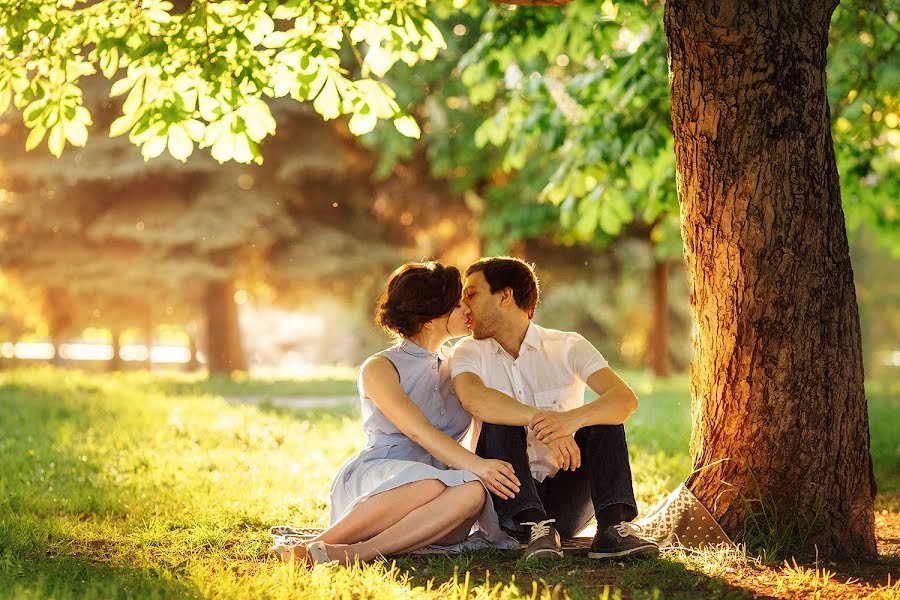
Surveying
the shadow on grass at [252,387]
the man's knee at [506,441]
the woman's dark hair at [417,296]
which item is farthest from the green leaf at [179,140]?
the shadow on grass at [252,387]

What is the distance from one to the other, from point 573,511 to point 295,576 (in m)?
1.49

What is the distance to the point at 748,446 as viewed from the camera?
470 centimetres

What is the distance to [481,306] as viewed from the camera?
4961 millimetres

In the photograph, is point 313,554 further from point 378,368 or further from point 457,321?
point 457,321

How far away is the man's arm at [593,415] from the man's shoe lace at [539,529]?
1.29ft

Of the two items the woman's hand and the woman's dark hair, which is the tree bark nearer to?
the woman's dark hair

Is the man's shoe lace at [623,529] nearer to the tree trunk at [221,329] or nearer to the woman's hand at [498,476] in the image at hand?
the woman's hand at [498,476]

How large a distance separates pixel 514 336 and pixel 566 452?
710 millimetres

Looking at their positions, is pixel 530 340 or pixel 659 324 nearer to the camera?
pixel 530 340

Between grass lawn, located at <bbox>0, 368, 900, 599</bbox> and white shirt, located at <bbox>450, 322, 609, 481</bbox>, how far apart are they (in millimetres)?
768

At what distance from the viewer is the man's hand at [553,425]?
14.7 ft

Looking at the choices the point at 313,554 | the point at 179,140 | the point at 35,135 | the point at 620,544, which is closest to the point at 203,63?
the point at 179,140

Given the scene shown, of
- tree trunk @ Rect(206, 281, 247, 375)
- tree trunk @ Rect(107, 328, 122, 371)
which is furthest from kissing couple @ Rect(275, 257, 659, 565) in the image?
tree trunk @ Rect(107, 328, 122, 371)

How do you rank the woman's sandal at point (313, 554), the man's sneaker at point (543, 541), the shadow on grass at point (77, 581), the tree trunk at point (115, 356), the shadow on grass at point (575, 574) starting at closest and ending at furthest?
the shadow on grass at point (77, 581) < the shadow on grass at point (575, 574) < the woman's sandal at point (313, 554) < the man's sneaker at point (543, 541) < the tree trunk at point (115, 356)
